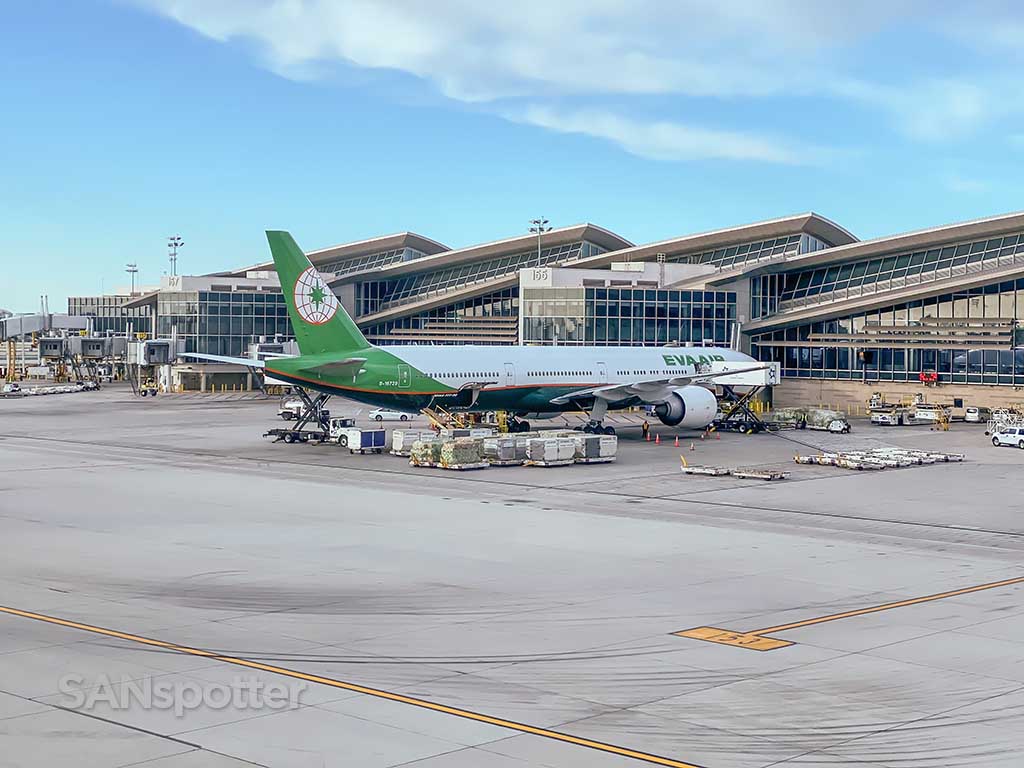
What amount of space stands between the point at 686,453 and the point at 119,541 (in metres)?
32.3

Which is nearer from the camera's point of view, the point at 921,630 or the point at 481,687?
the point at 481,687

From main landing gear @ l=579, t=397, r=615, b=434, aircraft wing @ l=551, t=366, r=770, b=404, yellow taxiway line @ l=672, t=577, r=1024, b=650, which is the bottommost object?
yellow taxiway line @ l=672, t=577, r=1024, b=650

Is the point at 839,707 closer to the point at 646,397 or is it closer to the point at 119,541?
the point at 119,541

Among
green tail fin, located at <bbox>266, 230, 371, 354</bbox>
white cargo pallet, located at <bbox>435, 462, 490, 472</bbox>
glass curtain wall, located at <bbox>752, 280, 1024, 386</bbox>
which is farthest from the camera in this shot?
glass curtain wall, located at <bbox>752, 280, 1024, 386</bbox>

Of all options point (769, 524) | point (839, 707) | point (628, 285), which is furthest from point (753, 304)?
point (839, 707)

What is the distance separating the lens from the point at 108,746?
13820 millimetres

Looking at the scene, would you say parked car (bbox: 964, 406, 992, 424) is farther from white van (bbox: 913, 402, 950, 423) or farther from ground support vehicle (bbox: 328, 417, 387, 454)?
ground support vehicle (bbox: 328, 417, 387, 454)

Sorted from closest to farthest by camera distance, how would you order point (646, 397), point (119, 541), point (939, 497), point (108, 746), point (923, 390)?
point (108, 746)
point (119, 541)
point (939, 497)
point (646, 397)
point (923, 390)

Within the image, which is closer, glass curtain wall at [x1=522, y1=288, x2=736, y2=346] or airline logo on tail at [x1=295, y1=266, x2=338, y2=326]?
airline logo on tail at [x1=295, y1=266, x2=338, y2=326]

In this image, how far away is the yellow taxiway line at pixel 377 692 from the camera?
13.9m

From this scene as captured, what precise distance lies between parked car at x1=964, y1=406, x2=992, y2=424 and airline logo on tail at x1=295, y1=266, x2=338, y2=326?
49.2 meters

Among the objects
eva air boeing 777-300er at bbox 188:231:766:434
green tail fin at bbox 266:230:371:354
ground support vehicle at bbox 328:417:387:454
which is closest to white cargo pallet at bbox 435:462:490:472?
ground support vehicle at bbox 328:417:387:454

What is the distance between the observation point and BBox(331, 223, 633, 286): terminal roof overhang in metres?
123
